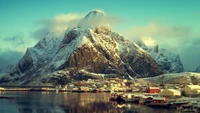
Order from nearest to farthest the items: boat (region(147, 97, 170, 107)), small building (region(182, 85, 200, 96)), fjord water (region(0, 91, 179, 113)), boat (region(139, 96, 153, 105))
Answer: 1. fjord water (region(0, 91, 179, 113))
2. boat (region(147, 97, 170, 107))
3. boat (region(139, 96, 153, 105))
4. small building (region(182, 85, 200, 96))

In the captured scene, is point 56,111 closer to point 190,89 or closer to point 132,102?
point 132,102

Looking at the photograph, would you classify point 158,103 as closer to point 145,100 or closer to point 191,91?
point 145,100


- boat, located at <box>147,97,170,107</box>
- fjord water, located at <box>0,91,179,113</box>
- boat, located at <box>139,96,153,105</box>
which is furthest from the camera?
boat, located at <box>139,96,153,105</box>

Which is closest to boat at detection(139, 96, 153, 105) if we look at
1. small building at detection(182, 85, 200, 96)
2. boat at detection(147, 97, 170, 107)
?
boat at detection(147, 97, 170, 107)

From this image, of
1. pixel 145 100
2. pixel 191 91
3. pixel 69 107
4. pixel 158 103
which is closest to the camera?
pixel 69 107

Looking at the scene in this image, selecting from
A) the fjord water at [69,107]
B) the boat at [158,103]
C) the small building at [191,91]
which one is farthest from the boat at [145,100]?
the small building at [191,91]

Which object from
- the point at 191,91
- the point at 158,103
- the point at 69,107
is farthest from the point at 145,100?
the point at 191,91

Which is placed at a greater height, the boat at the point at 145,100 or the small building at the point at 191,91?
the small building at the point at 191,91

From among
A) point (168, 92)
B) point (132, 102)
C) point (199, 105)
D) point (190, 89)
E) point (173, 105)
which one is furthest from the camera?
point (190, 89)

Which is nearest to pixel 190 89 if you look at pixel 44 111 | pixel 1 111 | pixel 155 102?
pixel 155 102

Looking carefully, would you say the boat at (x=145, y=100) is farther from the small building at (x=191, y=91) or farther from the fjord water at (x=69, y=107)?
the small building at (x=191, y=91)

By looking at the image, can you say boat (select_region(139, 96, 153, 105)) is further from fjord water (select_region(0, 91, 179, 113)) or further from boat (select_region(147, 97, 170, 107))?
fjord water (select_region(0, 91, 179, 113))
